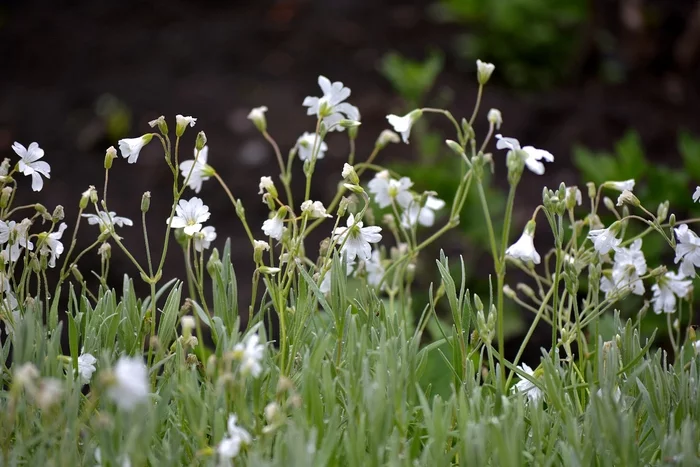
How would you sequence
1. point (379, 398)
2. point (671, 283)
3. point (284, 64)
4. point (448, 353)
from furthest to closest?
point (284, 64), point (448, 353), point (671, 283), point (379, 398)

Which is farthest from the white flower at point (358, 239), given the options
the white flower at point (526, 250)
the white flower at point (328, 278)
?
the white flower at point (526, 250)

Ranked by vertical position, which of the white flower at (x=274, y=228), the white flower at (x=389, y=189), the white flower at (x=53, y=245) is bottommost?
the white flower at (x=274, y=228)

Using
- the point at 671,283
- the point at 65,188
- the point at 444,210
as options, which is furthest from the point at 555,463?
the point at 65,188

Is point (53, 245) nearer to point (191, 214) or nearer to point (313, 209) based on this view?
point (191, 214)

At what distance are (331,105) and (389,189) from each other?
21 cm

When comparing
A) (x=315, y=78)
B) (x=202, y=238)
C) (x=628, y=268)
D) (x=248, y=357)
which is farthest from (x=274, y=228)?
(x=315, y=78)

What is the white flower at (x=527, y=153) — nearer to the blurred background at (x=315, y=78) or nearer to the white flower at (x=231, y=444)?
the white flower at (x=231, y=444)

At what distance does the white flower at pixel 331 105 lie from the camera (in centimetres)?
162

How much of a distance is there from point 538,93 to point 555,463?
3.28 m

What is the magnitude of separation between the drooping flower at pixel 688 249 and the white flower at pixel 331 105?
2.05ft

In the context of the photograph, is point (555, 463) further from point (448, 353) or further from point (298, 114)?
point (298, 114)

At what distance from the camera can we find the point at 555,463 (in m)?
1.24

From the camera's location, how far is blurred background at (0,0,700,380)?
363cm

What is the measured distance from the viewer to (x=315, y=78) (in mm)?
4457
